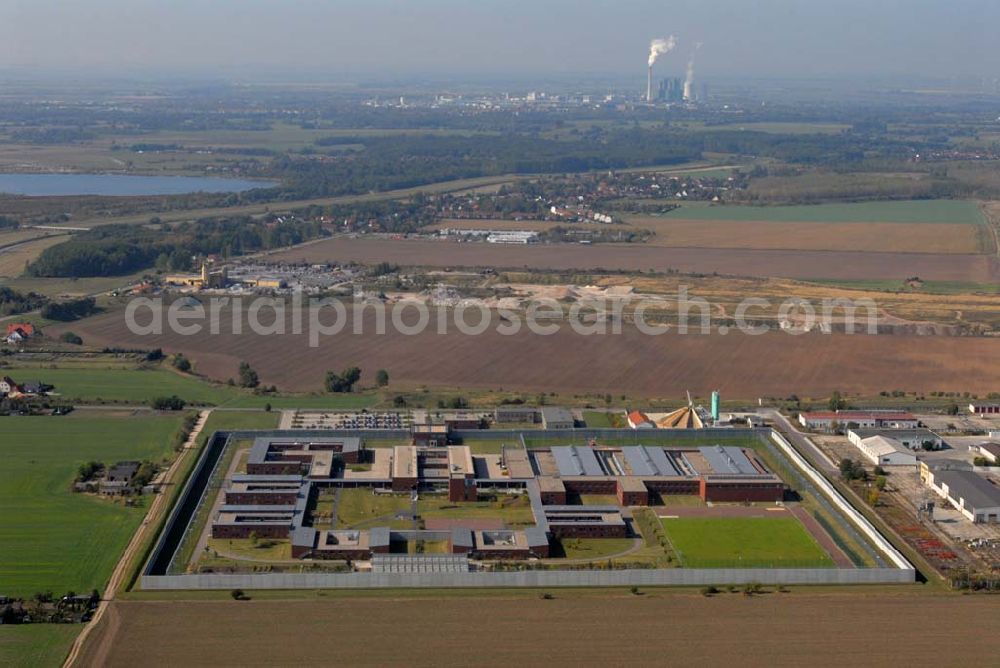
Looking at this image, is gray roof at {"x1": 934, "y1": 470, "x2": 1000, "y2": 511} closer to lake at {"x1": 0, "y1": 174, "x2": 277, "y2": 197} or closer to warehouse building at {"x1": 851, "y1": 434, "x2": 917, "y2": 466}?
warehouse building at {"x1": 851, "y1": 434, "x2": 917, "y2": 466}

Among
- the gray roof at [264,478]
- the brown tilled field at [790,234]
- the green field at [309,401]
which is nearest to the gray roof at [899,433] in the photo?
the green field at [309,401]

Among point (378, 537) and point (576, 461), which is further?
point (576, 461)

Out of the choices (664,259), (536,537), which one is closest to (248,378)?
(536,537)

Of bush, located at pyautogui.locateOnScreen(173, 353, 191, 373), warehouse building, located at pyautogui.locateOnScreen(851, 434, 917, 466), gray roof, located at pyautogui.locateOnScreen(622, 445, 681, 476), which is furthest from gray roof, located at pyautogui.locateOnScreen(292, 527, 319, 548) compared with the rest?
bush, located at pyautogui.locateOnScreen(173, 353, 191, 373)

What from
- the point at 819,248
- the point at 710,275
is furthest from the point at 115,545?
the point at 819,248

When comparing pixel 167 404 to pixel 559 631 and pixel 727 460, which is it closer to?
pixel 727 460
